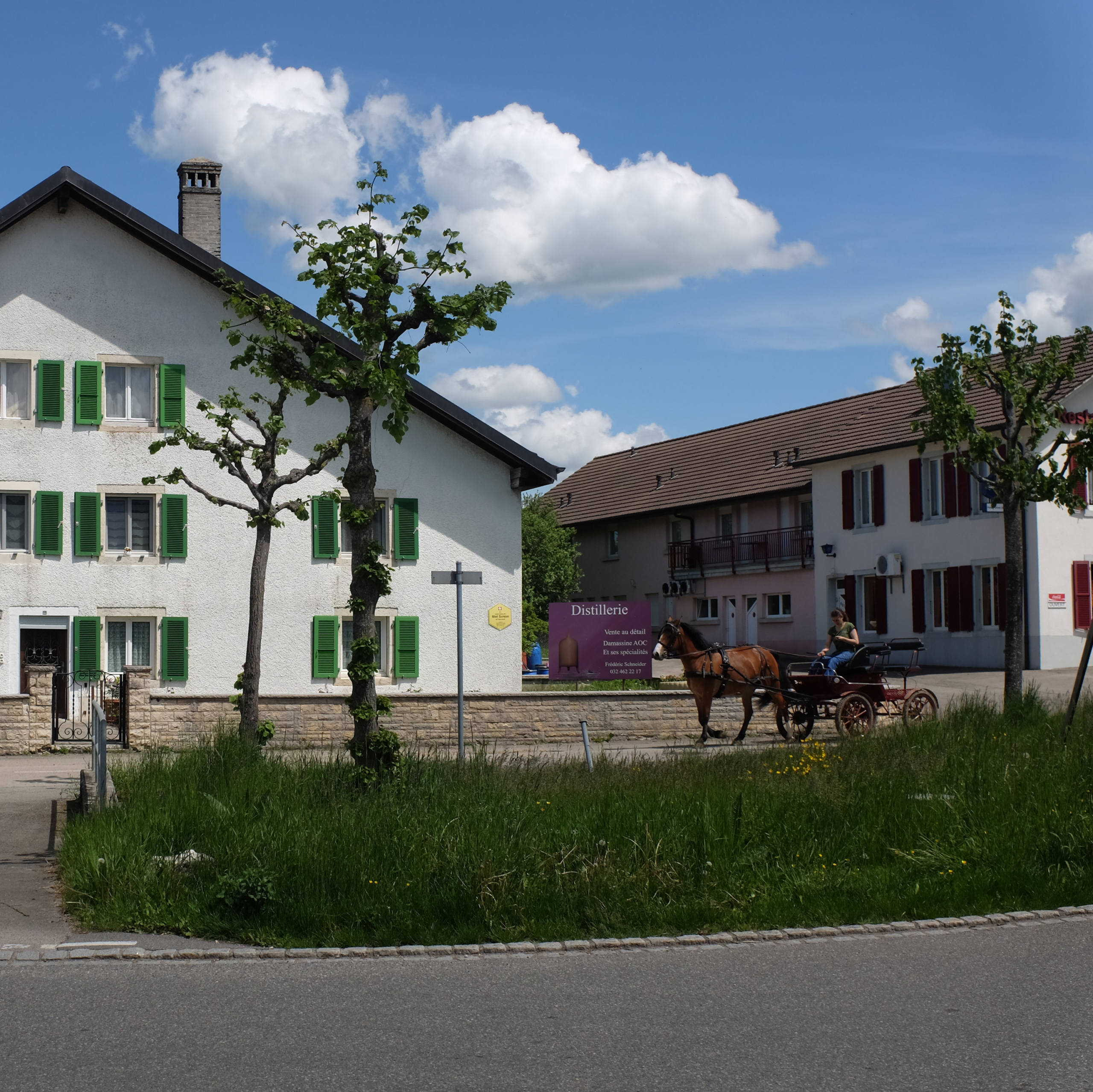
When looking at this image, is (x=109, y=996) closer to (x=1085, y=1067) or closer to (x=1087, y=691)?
(x=1085, y=1067)

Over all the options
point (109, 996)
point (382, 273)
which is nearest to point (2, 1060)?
point (109, 996)

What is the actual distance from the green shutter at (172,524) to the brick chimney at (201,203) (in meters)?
7.55

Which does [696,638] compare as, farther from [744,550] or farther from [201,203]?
[744,550]

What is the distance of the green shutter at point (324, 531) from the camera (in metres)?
29.5

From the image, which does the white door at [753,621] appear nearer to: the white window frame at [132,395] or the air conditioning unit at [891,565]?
the air conditioning unit at [891,565]

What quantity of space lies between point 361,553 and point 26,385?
19.3m

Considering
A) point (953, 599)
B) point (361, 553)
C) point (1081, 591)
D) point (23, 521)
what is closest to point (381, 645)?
point (23, 521)

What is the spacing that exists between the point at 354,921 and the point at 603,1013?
2.28m

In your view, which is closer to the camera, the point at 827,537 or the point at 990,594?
the point at 990,594

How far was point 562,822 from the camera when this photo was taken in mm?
9891

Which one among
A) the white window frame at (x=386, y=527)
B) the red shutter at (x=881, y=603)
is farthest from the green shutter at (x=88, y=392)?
the red shutter at (x=881, y=603)

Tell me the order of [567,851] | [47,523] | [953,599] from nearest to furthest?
[567,851] → [47,523] → [953,599]

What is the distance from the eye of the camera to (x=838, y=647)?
22016 millimetres

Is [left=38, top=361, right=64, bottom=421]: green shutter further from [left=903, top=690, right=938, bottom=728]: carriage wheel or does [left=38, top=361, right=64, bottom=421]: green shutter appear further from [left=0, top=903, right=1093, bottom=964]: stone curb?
[left=0, top=903, right=1093, bottom=964]: stone curb
